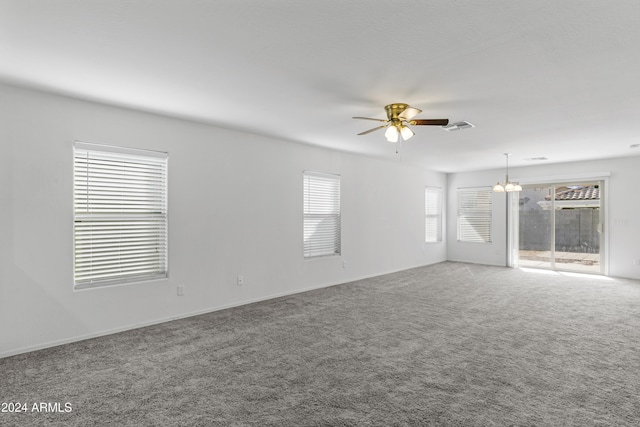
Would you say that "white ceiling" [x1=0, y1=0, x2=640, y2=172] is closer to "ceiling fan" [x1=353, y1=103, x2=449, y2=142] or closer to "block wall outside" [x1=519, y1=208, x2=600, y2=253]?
"ceiling fan" [x1=353, y1=103, x2=449, y2=142]

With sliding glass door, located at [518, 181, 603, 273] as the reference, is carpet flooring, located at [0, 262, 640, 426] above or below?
below

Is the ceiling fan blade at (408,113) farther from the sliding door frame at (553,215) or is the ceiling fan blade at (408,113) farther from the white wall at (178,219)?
the sliding door frame at (553,215)

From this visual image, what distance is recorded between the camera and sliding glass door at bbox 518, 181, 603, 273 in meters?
7.48

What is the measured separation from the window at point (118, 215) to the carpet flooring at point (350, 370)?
2.38 feet

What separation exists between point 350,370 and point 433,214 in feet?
22.8

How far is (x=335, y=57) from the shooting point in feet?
8.68

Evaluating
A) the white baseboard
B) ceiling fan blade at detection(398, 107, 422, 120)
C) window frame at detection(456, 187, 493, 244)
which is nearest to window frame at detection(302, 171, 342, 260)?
the white baseboard

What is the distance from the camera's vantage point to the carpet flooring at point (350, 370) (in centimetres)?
230

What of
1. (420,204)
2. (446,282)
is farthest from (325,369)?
(420,204)

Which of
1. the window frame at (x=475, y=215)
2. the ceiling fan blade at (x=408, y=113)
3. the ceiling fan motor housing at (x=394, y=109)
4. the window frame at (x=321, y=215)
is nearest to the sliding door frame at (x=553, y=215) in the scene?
the window frame at (x=475, y=215)

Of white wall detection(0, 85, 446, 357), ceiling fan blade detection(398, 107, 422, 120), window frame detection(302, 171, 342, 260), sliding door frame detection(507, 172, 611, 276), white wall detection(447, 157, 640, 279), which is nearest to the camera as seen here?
white wall detection(0, 85, 446, 357)

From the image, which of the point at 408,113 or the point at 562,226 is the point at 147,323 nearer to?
the point at 408,113

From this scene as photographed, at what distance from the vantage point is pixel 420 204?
8.57 m

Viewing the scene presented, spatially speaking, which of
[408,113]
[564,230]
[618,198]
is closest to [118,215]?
[408,113]
